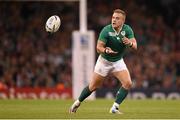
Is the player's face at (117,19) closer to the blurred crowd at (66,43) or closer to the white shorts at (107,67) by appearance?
the white shorts at (107,67)

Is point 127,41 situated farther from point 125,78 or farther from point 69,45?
point 69,45

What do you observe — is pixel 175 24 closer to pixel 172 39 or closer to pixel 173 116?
pixel 172 39

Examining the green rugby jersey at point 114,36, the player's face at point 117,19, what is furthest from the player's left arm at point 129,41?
the player's face at point 117,19

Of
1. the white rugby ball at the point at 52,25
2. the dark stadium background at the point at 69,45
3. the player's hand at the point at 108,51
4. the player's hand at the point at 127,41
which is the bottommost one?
the dark stadium background at the point at 69,45

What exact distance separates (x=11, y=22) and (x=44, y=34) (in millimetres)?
1496

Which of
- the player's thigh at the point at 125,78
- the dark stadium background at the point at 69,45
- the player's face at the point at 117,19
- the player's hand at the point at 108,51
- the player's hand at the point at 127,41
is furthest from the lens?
the dark stadium background at the point at 69,45

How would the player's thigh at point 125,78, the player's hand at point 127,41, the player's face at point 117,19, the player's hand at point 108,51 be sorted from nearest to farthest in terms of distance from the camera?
1. the player's hand at point 108,51
2. the player's hand at point 127,41
3. the player's face at point 117,19
4. the player's thigh at point 125,78

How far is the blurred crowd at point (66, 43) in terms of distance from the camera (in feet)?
98.5

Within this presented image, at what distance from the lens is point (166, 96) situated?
92.7 ft

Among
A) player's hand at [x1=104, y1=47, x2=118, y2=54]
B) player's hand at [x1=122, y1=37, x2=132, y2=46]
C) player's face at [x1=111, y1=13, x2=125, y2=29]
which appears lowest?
player's hand at [x1=104, y1=47, x2=118, y2=54]

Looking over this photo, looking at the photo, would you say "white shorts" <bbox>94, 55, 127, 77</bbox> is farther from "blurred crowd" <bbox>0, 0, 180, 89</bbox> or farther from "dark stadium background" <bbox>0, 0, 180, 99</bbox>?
"blurred crowd" <bbox>0, 0, 180, 89</bbox>

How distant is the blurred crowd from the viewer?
98.5ft

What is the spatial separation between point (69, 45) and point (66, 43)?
0.85 ft

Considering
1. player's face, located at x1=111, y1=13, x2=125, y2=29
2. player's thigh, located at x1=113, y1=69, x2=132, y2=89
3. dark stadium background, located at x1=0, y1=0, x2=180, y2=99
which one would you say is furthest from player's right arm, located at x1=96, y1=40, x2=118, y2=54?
dark stadium background, located at x1=0, y1=0, x2=180, y2=99
